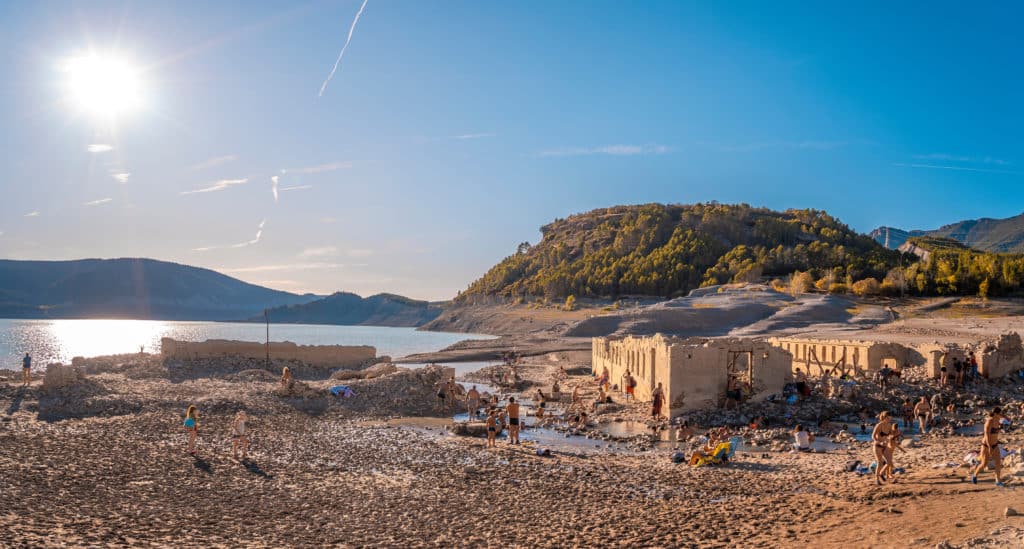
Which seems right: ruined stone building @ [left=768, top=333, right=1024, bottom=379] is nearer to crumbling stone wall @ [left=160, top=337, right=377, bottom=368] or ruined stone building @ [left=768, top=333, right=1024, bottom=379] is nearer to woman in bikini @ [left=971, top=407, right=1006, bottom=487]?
woman in bikini @ [left=971, top=407, right=1006, bottom=487]

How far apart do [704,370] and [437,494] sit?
1265cm

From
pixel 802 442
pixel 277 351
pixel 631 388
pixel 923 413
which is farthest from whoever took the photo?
pixel 277 351

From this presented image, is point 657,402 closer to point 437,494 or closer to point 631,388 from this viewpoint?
point 631,388

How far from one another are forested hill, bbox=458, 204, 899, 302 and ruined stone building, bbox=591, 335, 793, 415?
256ft

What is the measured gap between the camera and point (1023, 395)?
2648 cm

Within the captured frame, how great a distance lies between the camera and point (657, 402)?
23125 millimetres

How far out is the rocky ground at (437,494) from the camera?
10148 millimetres

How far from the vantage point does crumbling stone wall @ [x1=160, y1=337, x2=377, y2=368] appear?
34938 millimetres

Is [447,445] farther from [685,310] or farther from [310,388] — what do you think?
[685,310]

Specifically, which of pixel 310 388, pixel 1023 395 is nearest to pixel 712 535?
pixel 310 388

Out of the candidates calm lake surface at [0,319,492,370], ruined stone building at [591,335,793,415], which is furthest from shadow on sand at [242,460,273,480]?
calm lake surface at [0,319,492,370]

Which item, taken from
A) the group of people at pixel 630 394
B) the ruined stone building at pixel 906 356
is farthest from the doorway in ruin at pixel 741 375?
the ruined stone building at pixel 906 356

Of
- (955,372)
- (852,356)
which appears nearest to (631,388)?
(852,356)

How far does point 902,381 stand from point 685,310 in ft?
171
